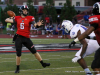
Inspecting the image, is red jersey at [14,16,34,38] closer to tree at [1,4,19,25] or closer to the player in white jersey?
the player in white jersey

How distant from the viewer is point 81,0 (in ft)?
134

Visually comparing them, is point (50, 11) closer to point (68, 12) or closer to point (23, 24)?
point (68, 12)

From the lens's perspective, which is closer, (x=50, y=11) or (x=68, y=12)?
(x=68, y=12)

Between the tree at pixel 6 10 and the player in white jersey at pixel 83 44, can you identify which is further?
the tree at pixel 6 10

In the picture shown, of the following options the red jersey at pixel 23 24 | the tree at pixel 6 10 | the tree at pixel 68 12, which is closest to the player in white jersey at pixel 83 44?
the red jersey at pixel 23 24

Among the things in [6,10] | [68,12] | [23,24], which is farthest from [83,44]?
[6,10]

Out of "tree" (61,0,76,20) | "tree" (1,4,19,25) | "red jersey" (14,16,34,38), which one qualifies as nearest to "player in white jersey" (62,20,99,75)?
"red jersey" (14,16,34,38)

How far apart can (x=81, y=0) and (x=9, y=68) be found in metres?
35.7

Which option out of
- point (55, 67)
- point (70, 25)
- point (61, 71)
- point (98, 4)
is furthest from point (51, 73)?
point (98, 4)

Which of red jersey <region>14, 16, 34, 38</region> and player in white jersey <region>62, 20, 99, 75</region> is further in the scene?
red jersey <region>14, 16, 34, 38</region>

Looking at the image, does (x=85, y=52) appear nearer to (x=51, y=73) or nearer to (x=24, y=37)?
(x=51, y=73)

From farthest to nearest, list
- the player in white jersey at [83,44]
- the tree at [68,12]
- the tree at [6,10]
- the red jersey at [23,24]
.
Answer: the tree at [6,10] → the tree at [68,12] → the red jersey at [23,24] → the player in white jersey at [83,44]

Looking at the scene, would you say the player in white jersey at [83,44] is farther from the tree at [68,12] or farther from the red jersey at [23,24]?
the tree at [68,12]

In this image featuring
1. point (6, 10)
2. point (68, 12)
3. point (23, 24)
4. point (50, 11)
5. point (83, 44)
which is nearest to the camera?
point (83, 44)
